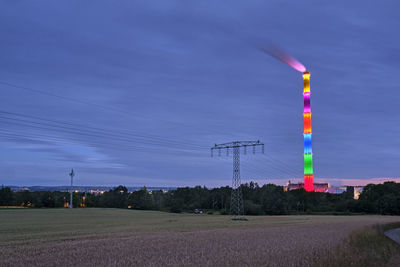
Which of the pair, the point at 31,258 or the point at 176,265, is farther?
the point at 31,258

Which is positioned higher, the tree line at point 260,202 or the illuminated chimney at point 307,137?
the illuminated chimney at point 307,137

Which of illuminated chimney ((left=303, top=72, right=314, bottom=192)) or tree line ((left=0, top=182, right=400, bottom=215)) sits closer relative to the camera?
tree line ((left=0, top=182, right=400, bottom=215))

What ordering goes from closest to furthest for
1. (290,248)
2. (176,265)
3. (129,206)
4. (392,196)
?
(176,265) < (290,248) < (392,196) < (129,206)

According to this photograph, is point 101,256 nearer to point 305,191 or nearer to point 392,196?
point 392,196

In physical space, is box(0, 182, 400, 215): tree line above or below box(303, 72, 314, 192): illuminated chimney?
below

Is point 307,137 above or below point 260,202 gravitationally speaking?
above

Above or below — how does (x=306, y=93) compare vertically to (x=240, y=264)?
above

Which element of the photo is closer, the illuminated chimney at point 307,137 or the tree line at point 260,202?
the tree line at point 260,202

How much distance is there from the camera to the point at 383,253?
2658cm

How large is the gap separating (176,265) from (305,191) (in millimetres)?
154792

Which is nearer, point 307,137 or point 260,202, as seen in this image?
point 260,202

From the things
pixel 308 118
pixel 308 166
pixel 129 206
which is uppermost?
pixel 308 118

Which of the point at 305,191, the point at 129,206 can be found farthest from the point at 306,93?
the point at 129,206

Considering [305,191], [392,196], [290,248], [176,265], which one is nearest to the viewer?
[176,265]
